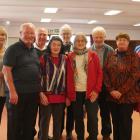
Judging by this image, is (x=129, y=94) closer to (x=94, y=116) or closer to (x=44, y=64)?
(x=94, y=116)

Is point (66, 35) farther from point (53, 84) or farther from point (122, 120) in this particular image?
point (122, 120)

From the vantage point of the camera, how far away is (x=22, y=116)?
9.55ft

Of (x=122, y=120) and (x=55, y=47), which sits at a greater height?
(x=55, y=47)

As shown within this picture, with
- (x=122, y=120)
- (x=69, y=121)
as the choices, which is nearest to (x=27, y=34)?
(x=122, y=120)

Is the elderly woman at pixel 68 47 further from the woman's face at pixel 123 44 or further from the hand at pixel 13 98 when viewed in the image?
the hand at pixel 13 98

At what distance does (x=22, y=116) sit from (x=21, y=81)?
0.38m

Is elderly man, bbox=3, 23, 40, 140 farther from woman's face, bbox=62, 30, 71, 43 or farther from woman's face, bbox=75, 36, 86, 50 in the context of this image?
woman's face, bbox=62, 30, 71, 43

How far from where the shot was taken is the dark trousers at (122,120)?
3.12 m

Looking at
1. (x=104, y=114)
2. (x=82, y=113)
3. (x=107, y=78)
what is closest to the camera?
(x=107, y=78)

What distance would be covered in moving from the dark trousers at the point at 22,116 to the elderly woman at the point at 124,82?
90 centimetres

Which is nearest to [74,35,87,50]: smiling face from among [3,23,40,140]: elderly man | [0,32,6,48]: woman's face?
[3,23,40,140]: elderly man

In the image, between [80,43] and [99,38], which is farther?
[99,38]

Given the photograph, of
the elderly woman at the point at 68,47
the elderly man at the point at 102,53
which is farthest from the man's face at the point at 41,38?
the elderly man at the point at 102,53

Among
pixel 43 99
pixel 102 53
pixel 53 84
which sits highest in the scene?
pixel 102 53
